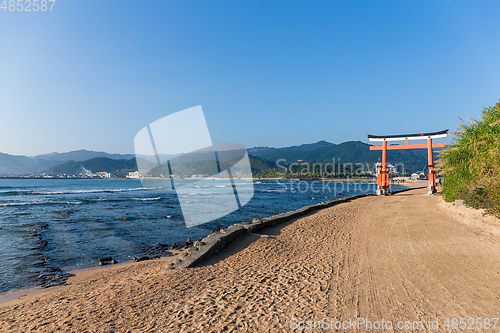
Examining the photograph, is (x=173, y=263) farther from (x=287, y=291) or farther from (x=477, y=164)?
(x=477, y=164)

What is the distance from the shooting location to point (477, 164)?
29.6 ft

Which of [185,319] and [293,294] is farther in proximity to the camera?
[293,294]

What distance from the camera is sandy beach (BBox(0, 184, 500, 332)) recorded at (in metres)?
3.27

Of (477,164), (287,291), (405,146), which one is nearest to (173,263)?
(287,291)

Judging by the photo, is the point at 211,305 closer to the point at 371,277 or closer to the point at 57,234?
the point at 371,277

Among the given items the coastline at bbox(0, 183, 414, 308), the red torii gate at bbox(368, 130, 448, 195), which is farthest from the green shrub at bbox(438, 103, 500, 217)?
the red torii gate at bbox(368, 130, 448, 195)

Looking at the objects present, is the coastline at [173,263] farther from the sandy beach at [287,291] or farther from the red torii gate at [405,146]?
the red torii gate at [405,146]

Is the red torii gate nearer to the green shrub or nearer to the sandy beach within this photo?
the green shrub

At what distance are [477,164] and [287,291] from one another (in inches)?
359

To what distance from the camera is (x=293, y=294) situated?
13.1ft

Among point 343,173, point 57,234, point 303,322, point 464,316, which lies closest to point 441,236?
point 464,316

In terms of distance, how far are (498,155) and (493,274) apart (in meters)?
4.57

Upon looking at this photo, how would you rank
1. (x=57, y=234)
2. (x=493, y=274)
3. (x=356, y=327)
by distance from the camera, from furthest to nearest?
1. (x=57, y=234)
2. (x=493, y=274)
3. (x=356, y=327)

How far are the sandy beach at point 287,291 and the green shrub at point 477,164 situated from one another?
6.49ft
